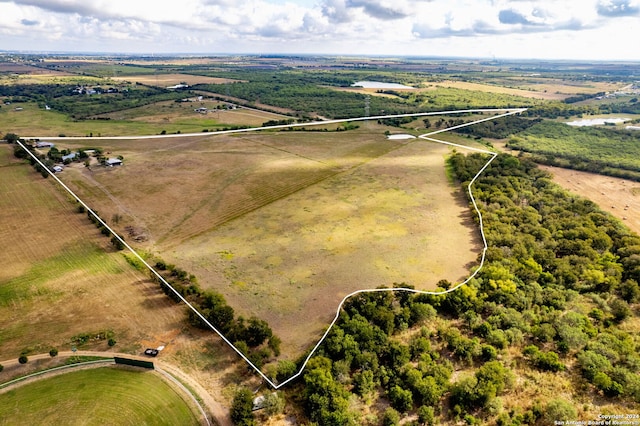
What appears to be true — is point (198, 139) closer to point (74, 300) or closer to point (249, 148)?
point (249, 148)

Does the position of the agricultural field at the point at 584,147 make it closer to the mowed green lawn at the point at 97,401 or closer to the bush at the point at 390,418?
the bush at the point at 390,418

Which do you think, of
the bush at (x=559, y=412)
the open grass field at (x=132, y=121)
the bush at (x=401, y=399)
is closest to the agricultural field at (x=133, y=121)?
the open grass field at (x=132, y=121)

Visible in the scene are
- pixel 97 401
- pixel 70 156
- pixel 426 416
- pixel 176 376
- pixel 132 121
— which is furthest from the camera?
pixel 132 121

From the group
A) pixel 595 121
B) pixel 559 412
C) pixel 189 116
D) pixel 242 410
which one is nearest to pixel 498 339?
pixel 559 412

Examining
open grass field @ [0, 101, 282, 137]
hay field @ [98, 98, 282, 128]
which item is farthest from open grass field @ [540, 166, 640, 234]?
open grass field @ [0, 101, 282, 137]

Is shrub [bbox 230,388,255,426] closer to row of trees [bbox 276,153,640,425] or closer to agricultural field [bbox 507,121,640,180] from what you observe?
row of trees [bbox 276,153,640,425]

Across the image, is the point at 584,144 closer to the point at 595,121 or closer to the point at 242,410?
the point at 595,121

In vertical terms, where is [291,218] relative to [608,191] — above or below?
below
